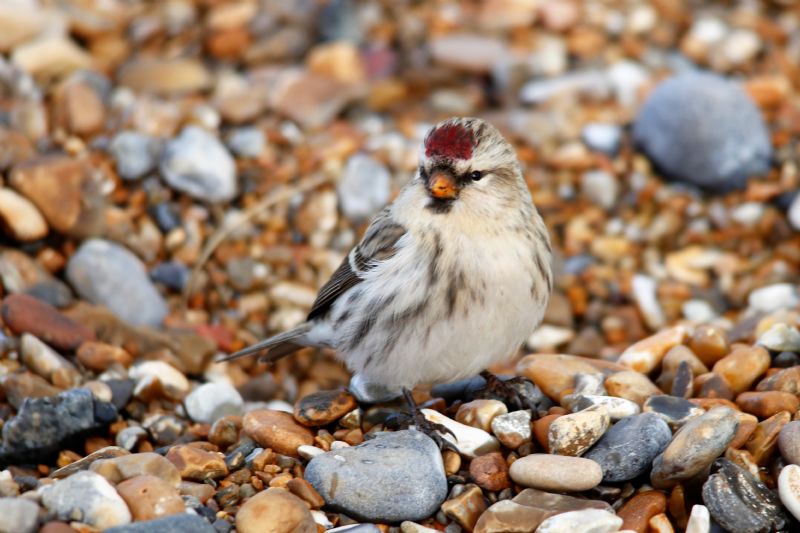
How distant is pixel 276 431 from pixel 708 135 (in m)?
2.80

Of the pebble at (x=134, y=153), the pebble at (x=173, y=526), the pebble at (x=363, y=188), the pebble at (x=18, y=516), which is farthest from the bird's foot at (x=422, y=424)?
the pebble at (x=134, y=153)

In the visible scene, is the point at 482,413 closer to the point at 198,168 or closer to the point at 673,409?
the point at 673,409

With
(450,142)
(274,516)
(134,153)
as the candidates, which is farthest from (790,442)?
(134,153)

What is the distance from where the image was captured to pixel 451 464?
9.21ft

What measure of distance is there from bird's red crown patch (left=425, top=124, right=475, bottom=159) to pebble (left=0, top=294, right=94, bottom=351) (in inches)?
57.1

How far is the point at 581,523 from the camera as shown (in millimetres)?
2439

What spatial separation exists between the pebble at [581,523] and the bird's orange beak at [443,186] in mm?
927

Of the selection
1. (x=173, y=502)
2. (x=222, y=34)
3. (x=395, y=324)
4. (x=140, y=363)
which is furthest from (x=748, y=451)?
(x=222, y=34)

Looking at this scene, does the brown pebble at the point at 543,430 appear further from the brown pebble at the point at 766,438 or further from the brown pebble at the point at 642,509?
the brown pebble at the point at 766,438

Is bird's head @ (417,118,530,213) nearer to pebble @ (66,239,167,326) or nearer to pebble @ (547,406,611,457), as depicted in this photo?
pebble @ (547,406,611,457)

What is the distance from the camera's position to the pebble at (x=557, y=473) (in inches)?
101

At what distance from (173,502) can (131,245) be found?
2.05 meters

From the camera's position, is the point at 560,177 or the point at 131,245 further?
the point at 560,177

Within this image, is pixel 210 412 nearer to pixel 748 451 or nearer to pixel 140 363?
pixel 140 363
